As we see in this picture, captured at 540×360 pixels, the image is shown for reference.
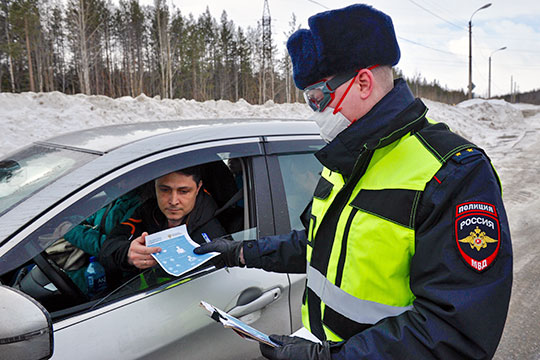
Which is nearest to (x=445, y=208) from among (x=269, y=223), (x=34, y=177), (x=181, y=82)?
(x=269, y=223)

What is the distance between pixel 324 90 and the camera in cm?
119

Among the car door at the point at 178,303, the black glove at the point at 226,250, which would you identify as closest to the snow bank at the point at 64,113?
the car door at the point at 178,303

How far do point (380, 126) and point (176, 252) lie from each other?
1.11 m

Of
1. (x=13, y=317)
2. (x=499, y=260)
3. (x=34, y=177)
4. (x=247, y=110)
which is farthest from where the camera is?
(x=247, y=110)

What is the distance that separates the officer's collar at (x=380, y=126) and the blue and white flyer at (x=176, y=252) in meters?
0.83

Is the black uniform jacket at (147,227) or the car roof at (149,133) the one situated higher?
the car roof at (149,133)

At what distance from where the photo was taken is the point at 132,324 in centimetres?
146

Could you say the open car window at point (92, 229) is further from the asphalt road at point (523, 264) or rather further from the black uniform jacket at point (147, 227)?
the asphalt road at point (523, 264)

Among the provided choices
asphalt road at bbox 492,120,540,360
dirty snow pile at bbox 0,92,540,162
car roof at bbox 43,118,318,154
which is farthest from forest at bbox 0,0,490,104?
car roof at bbox 43,118,318,154

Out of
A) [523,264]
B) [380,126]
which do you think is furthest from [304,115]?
[380,126]

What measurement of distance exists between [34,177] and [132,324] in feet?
2.69

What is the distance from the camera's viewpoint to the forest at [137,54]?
3138 cm

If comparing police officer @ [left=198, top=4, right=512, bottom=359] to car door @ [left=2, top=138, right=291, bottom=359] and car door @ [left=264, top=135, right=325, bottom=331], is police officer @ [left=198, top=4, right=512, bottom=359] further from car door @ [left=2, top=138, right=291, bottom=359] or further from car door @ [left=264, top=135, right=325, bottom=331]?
car door @ [left=264, top=135, right=325, bottom=331]

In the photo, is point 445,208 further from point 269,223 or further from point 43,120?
point 43,120
